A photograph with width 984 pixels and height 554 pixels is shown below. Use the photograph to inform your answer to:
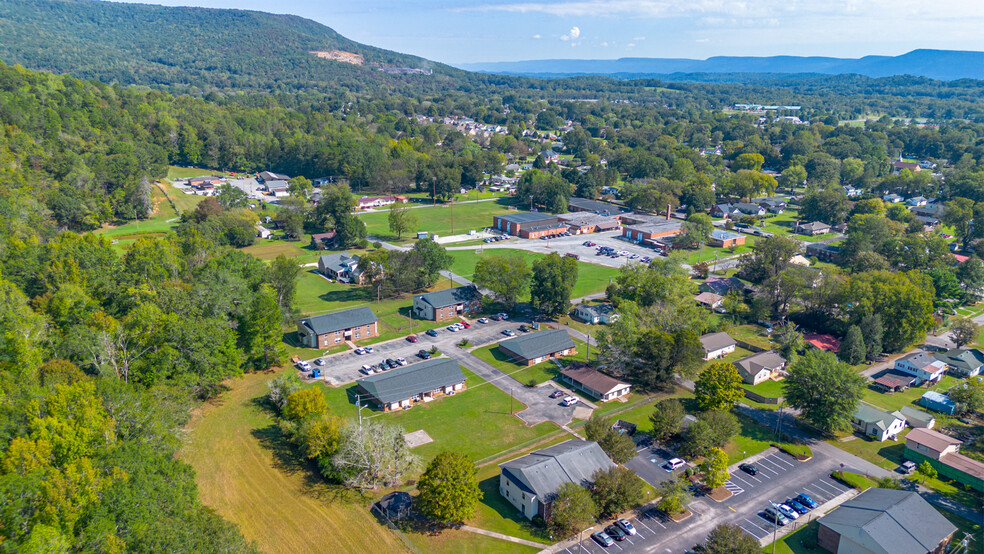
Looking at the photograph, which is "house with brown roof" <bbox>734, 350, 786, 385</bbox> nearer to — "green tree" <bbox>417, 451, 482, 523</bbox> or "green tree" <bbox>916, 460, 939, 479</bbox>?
"green tree" <bbox>916, 460, 939, 479</bbox>

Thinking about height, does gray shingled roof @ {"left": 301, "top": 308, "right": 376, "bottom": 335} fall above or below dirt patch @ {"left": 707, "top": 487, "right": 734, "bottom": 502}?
above

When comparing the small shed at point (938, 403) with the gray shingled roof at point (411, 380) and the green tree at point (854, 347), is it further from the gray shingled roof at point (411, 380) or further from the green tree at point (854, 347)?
the gray shingled roof at point (411, 380)

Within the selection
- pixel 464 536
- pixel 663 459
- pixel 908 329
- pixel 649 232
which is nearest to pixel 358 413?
pixel 464 536

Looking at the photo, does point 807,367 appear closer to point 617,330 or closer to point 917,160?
point 617,330

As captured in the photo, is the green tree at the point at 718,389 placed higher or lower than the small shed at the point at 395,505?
higher

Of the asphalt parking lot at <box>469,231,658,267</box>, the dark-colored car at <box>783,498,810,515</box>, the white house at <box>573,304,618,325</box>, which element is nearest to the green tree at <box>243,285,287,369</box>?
the white house at <box>573,304,618,325</box>

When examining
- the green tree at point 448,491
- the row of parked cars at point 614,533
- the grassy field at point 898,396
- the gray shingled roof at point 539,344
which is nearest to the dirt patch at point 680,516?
the row of parked cars at point 614,533
